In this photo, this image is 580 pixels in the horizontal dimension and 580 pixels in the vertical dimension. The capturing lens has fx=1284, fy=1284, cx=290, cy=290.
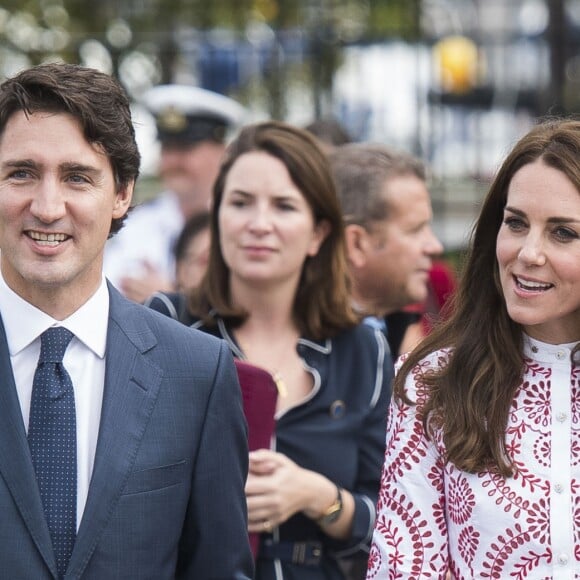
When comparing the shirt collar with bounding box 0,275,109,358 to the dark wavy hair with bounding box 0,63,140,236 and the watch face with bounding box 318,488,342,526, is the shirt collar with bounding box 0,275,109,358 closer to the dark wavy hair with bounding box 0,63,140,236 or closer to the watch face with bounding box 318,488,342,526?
the dark wavy hair with bounding box 0,63,140,236

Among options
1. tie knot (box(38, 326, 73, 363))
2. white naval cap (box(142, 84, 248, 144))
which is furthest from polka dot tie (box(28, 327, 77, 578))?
white naval cap (box(142, 84, 248, 144))

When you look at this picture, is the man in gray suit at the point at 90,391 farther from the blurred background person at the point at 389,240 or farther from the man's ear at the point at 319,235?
the blurred background person at the point at 389,240

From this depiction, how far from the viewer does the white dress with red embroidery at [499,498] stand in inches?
114

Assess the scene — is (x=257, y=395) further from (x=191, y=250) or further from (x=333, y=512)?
(x=191, y=250)

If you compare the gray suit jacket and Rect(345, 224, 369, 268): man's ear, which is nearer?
the gray suit jacket

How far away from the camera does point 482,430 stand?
9.82ft

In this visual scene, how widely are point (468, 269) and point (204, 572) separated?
1.00 metres

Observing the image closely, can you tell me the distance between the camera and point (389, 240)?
4.73 metres

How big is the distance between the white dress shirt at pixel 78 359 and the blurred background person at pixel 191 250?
2.97 meters

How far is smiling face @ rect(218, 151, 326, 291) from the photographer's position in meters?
4.08

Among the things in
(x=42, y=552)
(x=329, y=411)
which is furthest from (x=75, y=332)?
(x=329, y=411)

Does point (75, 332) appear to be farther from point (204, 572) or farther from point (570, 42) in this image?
point (570, 42)

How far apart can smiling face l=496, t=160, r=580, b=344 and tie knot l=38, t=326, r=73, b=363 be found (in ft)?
3.41

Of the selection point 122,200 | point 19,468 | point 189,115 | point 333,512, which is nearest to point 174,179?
point 189,115
